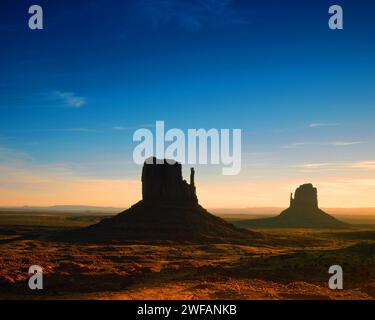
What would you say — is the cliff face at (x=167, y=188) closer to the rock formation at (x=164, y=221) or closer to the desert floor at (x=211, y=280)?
the rock formation at (x=164, y=221)

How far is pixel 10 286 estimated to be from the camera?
31266mm

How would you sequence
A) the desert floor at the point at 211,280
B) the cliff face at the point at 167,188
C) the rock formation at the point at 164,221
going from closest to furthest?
the desert floor at the point at 211,280 < the rock formation at the point at 164,221 < the cliff face at the point at 167,188

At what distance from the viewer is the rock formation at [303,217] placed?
587 ft

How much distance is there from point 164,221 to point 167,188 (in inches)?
484

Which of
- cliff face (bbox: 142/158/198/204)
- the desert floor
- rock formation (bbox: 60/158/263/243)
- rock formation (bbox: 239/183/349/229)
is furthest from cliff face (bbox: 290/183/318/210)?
the desert floor

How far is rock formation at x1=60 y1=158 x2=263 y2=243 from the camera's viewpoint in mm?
85044

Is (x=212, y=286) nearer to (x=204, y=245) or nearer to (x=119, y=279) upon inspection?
(x=119, y=279)

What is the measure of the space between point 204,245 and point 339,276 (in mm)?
44793

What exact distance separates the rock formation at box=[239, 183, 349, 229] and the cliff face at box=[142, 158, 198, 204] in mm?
81545

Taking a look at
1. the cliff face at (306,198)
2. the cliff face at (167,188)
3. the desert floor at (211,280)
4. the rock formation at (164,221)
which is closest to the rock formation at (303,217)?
the cliff face at (306,198)

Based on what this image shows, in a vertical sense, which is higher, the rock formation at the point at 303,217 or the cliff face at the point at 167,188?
the cliff face at the point at 167,188

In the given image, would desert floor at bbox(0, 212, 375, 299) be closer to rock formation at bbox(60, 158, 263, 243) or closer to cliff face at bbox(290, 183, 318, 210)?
rock formation at bbox(60, 158, 263, 243)
